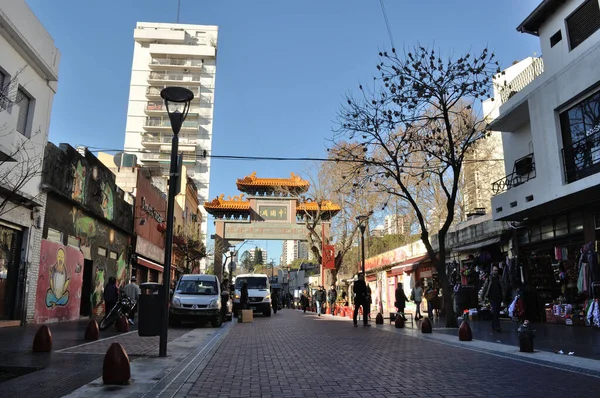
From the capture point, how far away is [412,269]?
88.7 ft

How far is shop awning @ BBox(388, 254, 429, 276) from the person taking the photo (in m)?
26.2

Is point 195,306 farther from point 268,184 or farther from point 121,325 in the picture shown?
point 268,184

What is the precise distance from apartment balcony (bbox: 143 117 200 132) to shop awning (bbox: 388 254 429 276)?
58496mm

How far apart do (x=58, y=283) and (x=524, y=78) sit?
61.3ft

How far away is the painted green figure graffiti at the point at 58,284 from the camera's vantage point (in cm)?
1564

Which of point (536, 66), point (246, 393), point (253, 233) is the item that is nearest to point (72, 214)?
point (246, 393)

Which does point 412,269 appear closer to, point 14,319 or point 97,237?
point 97,237

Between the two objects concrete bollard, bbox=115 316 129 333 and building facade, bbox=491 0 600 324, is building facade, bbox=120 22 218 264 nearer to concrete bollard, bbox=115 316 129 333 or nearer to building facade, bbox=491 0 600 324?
building facade, bbox=491 0 600 324

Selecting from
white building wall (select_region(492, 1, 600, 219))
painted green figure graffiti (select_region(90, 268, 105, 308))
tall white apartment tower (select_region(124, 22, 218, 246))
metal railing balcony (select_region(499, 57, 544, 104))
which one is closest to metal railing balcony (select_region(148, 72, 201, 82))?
tall white apartment tower (select_region(124, 22, 218, 246))

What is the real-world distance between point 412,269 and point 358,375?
21365 millimetres

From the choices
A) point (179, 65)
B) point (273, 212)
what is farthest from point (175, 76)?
point (273, 212)

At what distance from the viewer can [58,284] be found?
16.2 m

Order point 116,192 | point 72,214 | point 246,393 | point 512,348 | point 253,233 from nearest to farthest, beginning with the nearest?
point 246,393
point 512,348
point 72,214
point 116,192
point 253,233

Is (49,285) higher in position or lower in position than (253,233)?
lower
